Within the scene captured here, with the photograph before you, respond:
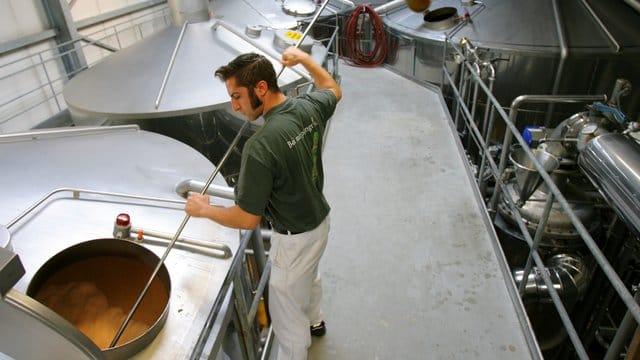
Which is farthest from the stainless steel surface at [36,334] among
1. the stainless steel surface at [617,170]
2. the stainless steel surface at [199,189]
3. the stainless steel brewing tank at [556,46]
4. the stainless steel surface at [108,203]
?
the stainless steel brewing tank at [556,46]

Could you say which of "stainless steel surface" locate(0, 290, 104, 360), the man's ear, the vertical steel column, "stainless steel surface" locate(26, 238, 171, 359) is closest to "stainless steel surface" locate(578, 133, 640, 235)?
the man's ear

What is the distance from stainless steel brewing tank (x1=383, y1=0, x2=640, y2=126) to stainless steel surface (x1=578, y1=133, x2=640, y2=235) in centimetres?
173

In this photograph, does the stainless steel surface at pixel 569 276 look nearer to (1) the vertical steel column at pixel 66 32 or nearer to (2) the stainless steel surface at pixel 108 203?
(2) the stainless steel surface at pixel 108 203

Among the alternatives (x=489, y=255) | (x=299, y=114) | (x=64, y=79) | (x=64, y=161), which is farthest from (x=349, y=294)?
(x=64, y=79)

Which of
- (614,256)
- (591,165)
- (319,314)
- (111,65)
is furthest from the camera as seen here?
(614,256)

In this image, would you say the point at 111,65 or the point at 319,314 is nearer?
the point at 319,314

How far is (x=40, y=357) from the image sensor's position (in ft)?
2.68

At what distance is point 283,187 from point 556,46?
3.41 m

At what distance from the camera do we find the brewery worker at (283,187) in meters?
1.20

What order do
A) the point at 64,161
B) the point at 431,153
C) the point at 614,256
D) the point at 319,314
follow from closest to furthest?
the point at 64,161
the point at 319,314
the point at 614,256
the point at 431,153

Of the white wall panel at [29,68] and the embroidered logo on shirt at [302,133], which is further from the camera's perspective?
the white wall panel at [29,68]

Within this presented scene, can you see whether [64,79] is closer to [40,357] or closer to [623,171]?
[40,357]

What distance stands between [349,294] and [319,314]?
0.27m

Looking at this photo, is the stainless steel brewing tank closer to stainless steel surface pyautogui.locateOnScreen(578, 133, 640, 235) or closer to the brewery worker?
stainless steel surface pyautogui.locateOnScreen(578, 133, 640, 235)
